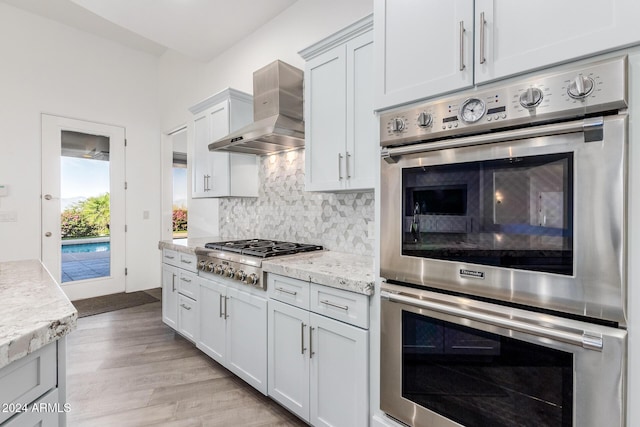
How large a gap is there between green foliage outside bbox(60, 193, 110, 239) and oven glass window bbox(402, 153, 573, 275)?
4.71 m

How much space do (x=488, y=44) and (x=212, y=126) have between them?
2735mm

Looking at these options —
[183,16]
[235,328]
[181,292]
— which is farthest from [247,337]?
[183,16]

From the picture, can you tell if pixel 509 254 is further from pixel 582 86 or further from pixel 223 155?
pixel 223 155

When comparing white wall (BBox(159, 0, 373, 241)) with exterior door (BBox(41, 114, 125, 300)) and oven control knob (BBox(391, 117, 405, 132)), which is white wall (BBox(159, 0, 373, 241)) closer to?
exterior door (BBox(41, 114, 125, 300))

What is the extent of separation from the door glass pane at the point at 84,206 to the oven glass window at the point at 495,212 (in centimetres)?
471

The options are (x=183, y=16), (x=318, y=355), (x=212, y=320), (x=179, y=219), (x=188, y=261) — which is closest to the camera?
(x=318, y=355)

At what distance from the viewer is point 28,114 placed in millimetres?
3994

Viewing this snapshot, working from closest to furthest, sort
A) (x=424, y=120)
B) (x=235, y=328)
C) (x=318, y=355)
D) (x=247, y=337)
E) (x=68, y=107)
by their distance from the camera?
(x=424, y=120), (x=318, y=355), (x=247, y=337), (x=235, y=328), (x=68, y=107)

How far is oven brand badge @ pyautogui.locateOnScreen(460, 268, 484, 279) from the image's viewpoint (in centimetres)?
→ 118

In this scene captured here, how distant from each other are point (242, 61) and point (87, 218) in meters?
3.06

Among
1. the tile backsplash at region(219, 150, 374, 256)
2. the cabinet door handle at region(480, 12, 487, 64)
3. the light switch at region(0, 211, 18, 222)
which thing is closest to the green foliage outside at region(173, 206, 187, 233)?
the light switch at region(0, 211, 18, 222)

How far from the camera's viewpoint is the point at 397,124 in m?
1.39

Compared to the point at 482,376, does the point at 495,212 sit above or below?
above

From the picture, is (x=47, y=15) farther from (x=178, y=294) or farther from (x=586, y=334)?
(x=586, y=334)
